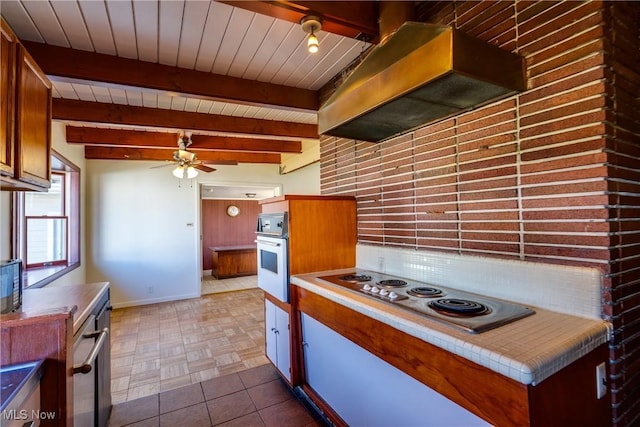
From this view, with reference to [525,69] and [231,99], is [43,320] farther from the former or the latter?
[525,69]

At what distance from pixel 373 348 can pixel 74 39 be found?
2461 mm

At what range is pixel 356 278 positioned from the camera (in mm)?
1943

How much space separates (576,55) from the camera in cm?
113

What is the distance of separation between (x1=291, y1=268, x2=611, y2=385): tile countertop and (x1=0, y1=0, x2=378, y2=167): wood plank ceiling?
1.56 m

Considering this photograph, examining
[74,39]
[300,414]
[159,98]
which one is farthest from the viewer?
[159,98]

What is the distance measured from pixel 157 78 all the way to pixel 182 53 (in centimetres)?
28

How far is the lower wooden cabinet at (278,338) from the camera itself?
2.20 m

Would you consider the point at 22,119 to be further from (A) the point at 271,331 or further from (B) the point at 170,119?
(A) the point at 271,331

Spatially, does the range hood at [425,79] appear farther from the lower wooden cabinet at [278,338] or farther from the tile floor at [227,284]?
the tile floor at [227,284]

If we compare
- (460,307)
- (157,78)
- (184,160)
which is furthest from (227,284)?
(460,307)

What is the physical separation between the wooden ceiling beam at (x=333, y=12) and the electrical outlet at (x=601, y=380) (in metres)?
1.81

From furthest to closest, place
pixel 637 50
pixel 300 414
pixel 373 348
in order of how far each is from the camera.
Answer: pixel 300 414 → pixel 373 348 → pixel 637 50

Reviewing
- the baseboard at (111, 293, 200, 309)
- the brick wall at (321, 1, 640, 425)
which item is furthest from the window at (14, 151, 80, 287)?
the brick wall at (321, 1, 640, 425)

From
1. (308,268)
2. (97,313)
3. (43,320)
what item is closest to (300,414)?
(308,268)
